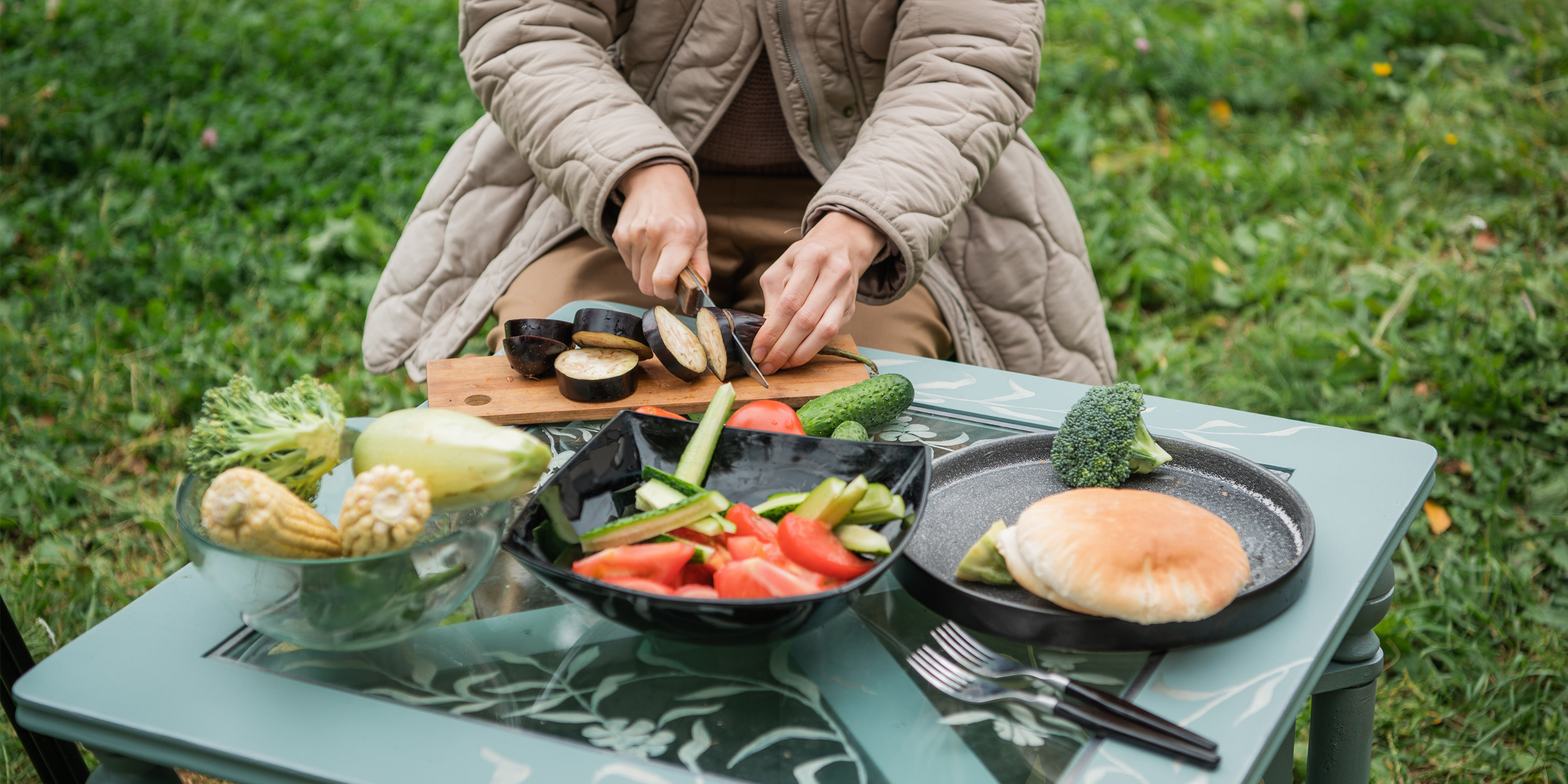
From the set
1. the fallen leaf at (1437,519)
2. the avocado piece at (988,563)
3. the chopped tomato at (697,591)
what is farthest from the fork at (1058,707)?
the fallen leaf at (1437,519)

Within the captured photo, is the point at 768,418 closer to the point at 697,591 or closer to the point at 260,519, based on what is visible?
the point at 697,591

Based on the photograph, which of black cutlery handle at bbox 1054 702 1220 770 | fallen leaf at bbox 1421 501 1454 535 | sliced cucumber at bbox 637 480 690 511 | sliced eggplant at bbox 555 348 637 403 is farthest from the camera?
fallen leaf at bbox 1421 501 1454 535

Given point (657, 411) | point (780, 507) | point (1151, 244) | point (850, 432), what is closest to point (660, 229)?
point (657, 411)

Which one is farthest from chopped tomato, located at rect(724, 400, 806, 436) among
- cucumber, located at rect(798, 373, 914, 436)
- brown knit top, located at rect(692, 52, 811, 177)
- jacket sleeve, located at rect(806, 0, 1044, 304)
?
brown knit top, located at rect(692, 52, 811, 177)

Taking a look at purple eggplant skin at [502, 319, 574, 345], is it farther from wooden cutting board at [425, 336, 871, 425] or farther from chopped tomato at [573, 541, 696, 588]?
chopped tomato at [573, 541, 696, 588]

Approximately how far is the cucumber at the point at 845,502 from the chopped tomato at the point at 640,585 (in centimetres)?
17

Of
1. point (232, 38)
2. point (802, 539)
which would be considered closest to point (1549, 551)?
point (802, 539)

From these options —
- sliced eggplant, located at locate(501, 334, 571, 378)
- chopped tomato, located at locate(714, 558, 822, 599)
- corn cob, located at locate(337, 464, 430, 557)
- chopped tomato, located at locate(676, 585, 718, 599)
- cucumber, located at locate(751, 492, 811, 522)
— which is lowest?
sliced eggplant, located at locate(501, 334, 571, 378)

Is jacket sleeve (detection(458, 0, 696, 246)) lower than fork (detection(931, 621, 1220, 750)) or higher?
higher

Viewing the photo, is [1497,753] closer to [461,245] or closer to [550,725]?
[550,725]

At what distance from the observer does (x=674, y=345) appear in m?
1.70

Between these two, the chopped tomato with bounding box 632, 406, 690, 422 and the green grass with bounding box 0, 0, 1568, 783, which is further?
the green grass with bounding box 0, 0, 1568, 783

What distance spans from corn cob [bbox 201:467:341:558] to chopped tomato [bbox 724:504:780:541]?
401mm

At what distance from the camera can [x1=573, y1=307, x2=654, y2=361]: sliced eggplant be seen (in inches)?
67.4
